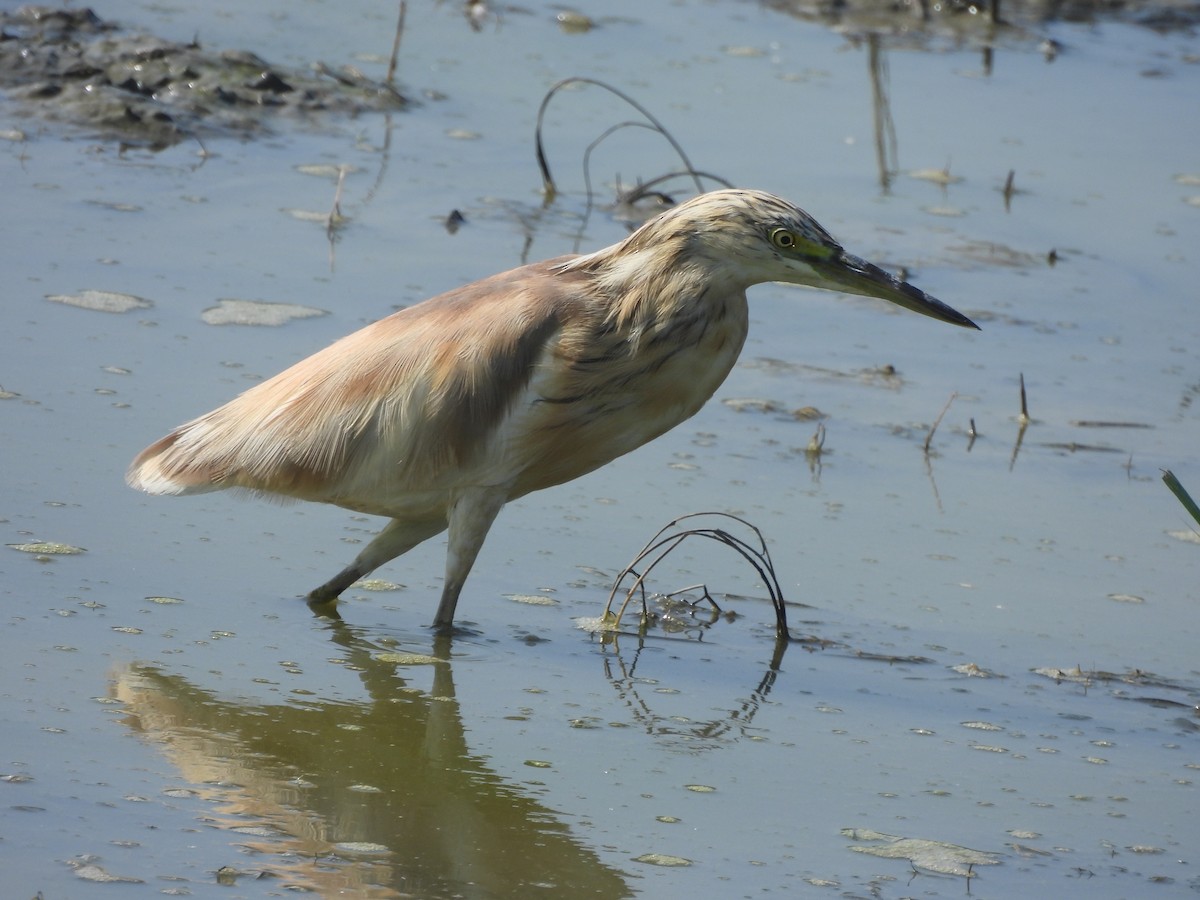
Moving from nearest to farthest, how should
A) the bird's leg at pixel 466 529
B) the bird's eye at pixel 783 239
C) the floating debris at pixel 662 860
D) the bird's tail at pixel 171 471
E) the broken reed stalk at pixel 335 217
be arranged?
the floating debris at pixel 662 860 < the bird's eye at pixel 783 239 < the bird's leg at pixel 466 529 < the bird's tail at pixel 171 471 < the broken reed stalk at pixel 335 217

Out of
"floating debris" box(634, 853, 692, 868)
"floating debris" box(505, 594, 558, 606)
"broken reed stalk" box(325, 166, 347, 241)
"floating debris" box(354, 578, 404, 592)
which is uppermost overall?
"broken reed stalk" box(325, 166, 347, 241)

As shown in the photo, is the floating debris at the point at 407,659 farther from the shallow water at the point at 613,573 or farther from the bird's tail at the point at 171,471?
the bird's tail at the point at 171,471

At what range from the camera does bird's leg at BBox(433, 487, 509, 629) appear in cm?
489

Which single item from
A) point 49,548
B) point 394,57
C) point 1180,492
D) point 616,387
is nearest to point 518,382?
point 616,387

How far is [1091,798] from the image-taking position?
14.6 ft

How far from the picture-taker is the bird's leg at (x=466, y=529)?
193 inches

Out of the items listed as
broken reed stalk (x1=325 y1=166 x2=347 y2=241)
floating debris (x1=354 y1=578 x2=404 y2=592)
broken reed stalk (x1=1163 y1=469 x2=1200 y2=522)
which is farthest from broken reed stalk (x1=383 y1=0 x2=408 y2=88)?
broken reed stalk (x1=1163 y1=469 x2=1200 y2=522)

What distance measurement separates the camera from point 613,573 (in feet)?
18.1

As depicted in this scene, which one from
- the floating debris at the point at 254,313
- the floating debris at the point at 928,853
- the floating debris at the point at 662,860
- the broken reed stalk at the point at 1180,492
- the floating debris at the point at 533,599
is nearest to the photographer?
the broken reed stalk at the point at 1180,492

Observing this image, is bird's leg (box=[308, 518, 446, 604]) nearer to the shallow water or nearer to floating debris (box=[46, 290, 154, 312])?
the shallow water

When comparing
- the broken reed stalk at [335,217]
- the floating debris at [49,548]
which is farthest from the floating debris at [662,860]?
the broken reed stalk at [335,217]

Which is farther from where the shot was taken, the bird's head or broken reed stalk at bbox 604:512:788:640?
broken reed stalk at bbox 604:512:788:640

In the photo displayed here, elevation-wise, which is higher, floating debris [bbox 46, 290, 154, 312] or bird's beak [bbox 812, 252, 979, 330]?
bird's beak [bbox 812, 252, 979, 330]

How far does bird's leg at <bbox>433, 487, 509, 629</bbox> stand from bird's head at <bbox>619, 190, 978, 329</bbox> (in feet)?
2.53
